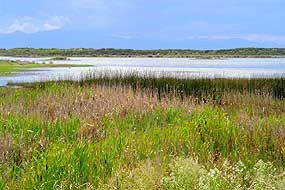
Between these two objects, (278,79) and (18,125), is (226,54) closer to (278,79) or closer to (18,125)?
→ (278,79)

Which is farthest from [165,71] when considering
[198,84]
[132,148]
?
[132,148]

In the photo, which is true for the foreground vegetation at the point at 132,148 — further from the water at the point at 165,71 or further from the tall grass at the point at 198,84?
the water at the point at 165,71

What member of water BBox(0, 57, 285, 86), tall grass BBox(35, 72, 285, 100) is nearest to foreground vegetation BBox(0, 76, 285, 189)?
tall grass BBox(35, 72, 285, 100)

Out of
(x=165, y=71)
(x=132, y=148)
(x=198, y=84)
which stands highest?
(x=132, y=148)

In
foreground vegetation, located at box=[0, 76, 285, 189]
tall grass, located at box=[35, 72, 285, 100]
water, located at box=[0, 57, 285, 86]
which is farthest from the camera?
water, located at box=[0, 57, 285, 86]

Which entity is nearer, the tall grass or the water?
the tall grass

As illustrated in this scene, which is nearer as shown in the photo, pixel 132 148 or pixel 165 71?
pixel 132 148

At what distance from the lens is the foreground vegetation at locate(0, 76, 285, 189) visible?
6031mm

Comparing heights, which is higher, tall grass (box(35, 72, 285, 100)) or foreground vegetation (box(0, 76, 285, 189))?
foreground vegetation (box(0, 76, 285, 189))

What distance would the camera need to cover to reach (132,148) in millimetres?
8078

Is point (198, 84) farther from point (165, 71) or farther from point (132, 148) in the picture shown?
point (165, 71)

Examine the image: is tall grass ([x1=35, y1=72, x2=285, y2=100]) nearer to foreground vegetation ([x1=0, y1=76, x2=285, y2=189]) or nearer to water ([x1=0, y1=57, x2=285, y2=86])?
water ([x1=0, y1=57, x2=285, y2=86])

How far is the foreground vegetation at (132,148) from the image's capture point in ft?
19.8

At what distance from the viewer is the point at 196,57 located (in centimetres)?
14300
